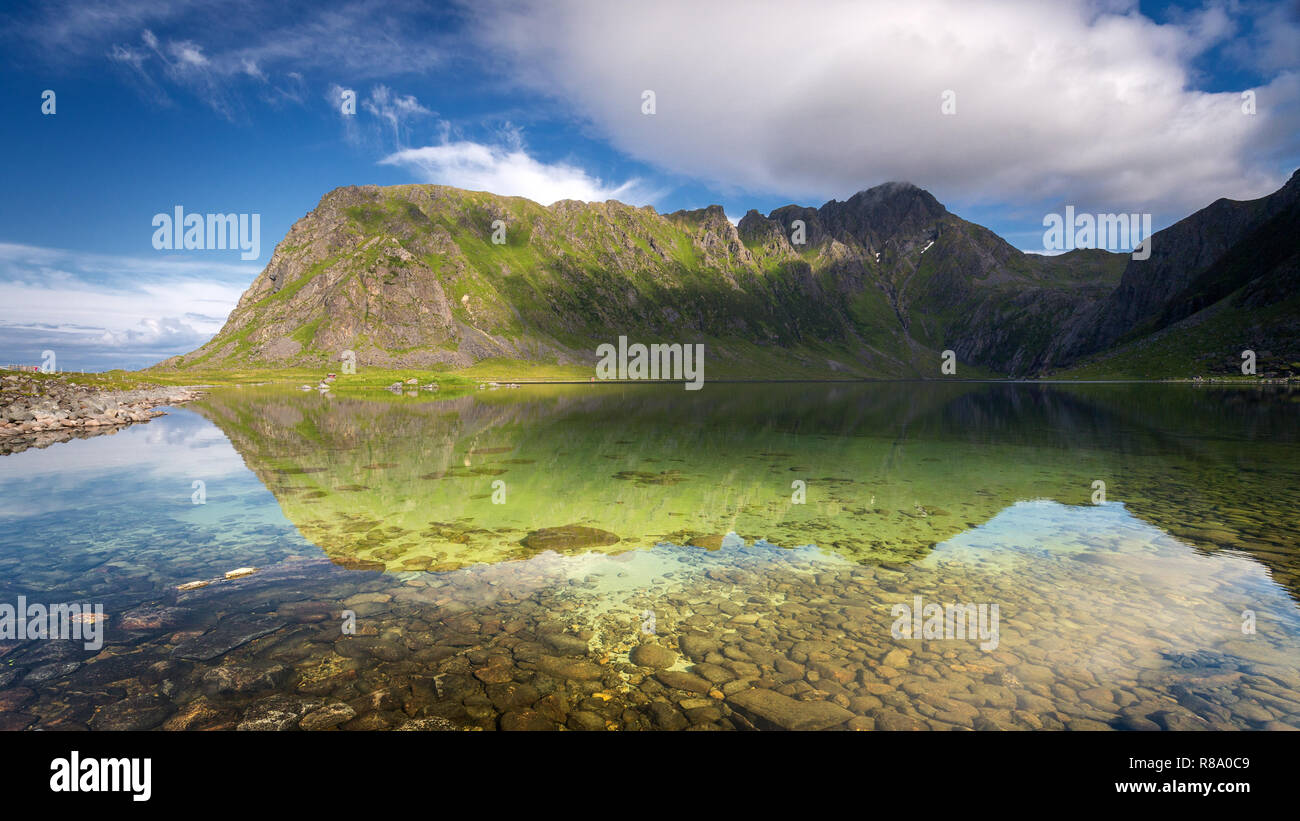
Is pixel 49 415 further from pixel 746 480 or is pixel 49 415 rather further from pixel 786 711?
pixel 786 711

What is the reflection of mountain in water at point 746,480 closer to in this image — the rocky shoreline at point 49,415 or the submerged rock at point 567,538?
the submerged rock at point 567,538

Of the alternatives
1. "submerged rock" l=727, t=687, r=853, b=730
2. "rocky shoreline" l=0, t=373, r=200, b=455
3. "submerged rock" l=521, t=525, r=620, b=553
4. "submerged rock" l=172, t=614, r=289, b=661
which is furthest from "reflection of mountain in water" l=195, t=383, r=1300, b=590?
"rocky shoreline" l=0, t=373, r=200, b=455

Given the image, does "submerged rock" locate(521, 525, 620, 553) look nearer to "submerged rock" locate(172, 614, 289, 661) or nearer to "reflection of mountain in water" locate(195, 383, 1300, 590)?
"reflection of mountain in water" locate(195, 383, 1300, 590)

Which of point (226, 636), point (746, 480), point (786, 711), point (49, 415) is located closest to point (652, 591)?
point (786, 711)

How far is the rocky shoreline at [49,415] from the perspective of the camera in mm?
50344

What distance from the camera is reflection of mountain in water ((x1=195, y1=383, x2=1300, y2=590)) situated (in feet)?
72.2

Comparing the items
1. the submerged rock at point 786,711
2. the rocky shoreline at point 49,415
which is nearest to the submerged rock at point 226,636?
the submerged rock at point 786,711

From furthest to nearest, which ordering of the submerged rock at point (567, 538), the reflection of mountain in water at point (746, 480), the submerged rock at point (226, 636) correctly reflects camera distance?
the reflection of mountain in water at point (746, 480) → the submerged rock at point (567, 538) → the submerged rock at point (226, 636)

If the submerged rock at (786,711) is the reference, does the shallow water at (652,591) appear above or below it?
above

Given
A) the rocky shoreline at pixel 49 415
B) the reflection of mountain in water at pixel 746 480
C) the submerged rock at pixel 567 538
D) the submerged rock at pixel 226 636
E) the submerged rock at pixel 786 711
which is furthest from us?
the rocky shoreline at pixel 49 415

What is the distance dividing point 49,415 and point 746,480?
73.8 metres

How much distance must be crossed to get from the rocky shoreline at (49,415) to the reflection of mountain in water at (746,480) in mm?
13089
